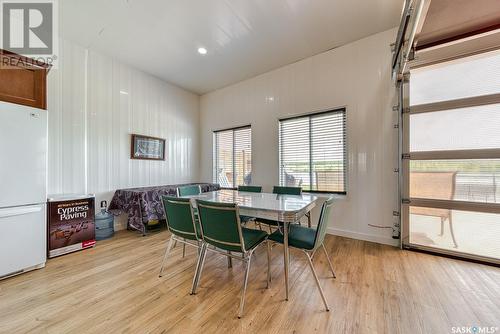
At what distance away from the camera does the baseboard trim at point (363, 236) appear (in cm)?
282

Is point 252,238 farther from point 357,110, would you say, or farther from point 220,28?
point 220,28

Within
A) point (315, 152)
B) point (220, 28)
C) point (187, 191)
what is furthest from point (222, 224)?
point (220, 28)

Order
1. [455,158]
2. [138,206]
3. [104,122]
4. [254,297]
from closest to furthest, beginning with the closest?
[254,297] < [455,158] < [138,206] < [104,122]

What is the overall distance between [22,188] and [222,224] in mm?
2319

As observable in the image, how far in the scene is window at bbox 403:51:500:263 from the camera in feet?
7.41

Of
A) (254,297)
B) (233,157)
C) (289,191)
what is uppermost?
(233,157)

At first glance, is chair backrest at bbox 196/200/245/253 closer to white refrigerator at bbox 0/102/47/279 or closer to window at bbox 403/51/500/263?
white refrigerator at bbox 0/102/47/279

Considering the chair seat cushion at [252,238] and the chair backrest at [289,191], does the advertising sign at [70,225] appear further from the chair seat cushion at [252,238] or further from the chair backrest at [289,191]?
the chair backrest at [289,191]

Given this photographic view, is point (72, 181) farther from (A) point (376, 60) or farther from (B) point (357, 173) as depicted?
(A) point (376, 60)

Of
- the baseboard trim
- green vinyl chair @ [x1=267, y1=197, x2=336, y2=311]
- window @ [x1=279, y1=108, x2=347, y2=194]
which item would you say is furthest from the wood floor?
window @ [x1=279, y1=108, x2=347, y2=194]

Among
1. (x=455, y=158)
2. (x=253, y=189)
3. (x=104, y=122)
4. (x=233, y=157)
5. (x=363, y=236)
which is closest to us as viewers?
(x=455, y=158)

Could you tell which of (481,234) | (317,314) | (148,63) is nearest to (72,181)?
(148,63)

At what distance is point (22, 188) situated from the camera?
211cm

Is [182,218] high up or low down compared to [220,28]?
down
